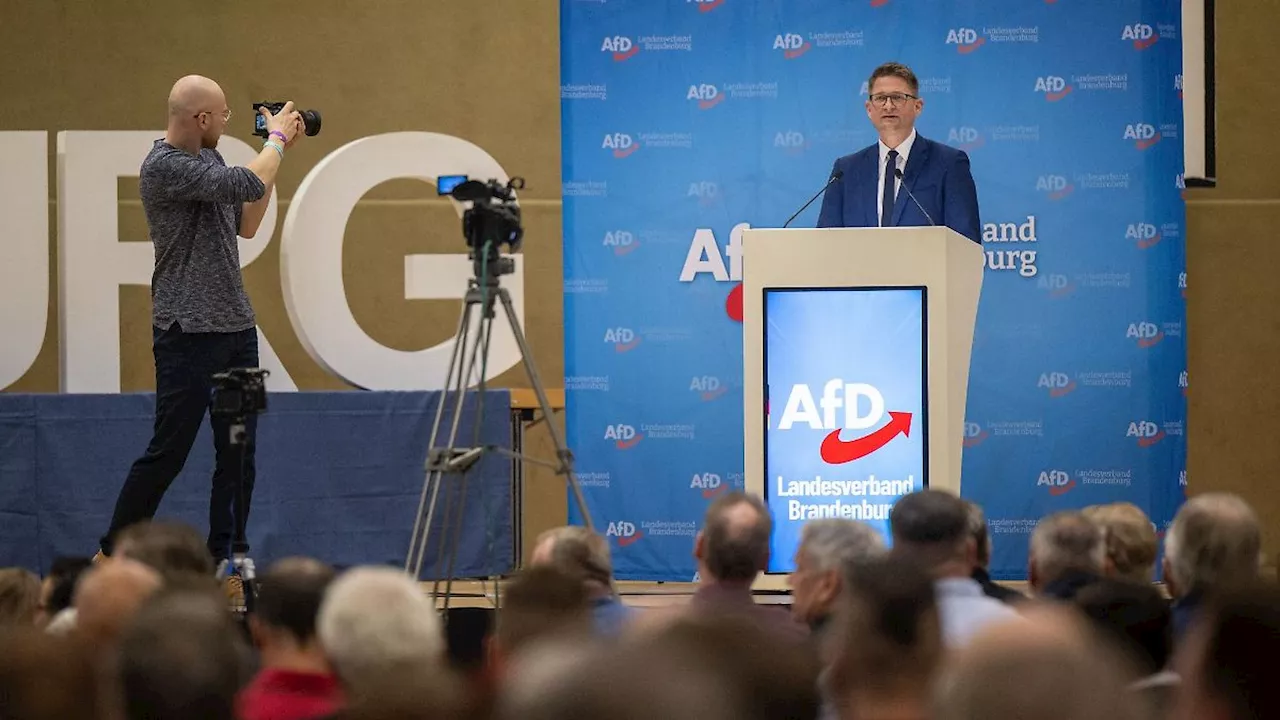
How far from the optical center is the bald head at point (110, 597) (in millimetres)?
2691

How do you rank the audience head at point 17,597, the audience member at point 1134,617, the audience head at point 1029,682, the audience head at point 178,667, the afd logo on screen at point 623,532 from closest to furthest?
1. the audience head at point 1029,682
2. the audience head at point 178,667
3. the audience member at point 1134,617
4. the audience head at point 17,597
5. the afd logo on screen at point 623,532

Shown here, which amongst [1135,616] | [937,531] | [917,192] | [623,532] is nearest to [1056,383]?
[623,532]

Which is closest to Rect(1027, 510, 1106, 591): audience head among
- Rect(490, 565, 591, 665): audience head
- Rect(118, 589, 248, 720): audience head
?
Rect(490, 565, 591, 665): audience head

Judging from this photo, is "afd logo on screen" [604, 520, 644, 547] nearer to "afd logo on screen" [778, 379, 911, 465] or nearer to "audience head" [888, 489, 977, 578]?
"afd logo on screen" [778, 379, 911, 465]

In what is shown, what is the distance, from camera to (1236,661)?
6.29 ft

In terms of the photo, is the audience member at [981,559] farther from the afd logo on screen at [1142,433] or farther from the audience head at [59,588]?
the afd logo on screen at [1142,433]

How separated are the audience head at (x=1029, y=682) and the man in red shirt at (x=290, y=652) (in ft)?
3.84

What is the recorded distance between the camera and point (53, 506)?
664cm

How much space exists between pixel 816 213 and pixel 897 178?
2.20 meters

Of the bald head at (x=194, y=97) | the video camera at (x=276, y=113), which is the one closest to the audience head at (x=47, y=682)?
the bald head at (x=194, y=97)

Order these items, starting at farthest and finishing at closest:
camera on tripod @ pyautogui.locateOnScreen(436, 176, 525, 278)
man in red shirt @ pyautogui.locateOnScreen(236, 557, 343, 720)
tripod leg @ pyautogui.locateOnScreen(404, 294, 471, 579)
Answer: camera on tripod @ pyautogui.locateOnScreen(436, 176, 525, 278) → tripod leg @ pyautogui.locateOnScreen(404, 294, 471, 579) → man in red shirt @ pyautogui.locateOnScreen(236, 557, 343, 720)

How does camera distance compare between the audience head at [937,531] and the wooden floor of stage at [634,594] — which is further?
the wooden floor of stage at [634,594]

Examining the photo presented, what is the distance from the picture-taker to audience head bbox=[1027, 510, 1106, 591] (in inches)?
136

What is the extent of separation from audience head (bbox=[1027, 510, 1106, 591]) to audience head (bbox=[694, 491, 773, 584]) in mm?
587
